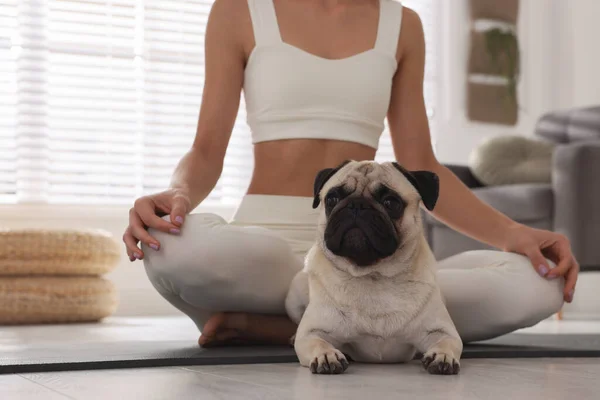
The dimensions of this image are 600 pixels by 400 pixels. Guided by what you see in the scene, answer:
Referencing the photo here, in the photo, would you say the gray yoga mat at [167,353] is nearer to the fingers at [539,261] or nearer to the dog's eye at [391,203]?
the fingers at [539,261]

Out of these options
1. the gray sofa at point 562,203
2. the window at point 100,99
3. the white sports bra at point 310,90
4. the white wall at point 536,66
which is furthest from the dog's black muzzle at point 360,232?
the white wall at point 536,66

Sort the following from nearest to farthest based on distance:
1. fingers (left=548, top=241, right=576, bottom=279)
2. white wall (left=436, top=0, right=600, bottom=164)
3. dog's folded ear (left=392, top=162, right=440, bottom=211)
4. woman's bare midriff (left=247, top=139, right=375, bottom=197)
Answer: dog's folded ear (left=392, top=162, right=440, bottom=211) < fingers (left=548, top=241, right=576, bottom=279) < woman's bare midriff (left=247, top=139, right=375, bottom=197) < white wall (left=436, top=0, right=600, bottom=164)

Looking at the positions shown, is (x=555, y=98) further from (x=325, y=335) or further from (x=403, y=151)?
(x=325, y=335)

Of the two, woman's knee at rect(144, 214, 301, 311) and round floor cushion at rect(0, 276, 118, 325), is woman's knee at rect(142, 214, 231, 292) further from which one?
round floor cushion at rect(0, 276, 118, 325)

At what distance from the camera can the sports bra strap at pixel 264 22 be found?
5.81 ft

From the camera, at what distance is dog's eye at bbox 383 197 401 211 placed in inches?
49.5

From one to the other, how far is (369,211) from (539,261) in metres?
0.49

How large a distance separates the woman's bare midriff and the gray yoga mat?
33 cm

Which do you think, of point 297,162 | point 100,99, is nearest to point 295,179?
point 297,162

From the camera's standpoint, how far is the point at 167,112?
4.01 meters

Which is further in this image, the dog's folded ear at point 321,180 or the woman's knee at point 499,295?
the woman's knee at point 499,295

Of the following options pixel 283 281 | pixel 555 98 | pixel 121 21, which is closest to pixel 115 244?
pixel 121 21

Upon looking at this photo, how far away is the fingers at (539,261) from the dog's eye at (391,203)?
423 mm

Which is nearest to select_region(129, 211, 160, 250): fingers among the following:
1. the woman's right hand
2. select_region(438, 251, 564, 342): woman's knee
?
the woman's right hand
